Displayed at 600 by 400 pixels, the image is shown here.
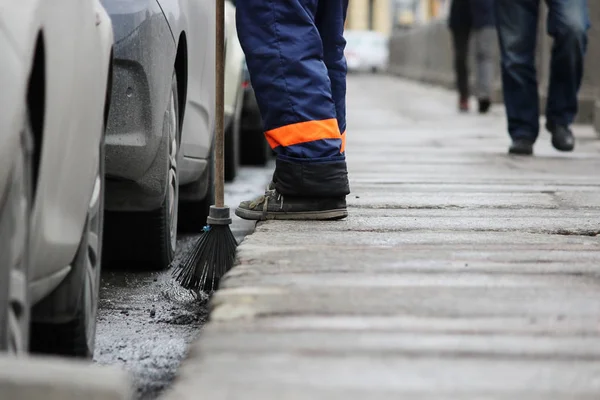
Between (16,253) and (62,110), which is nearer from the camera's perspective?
(16,253)

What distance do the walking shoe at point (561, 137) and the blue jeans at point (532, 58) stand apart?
69 mm

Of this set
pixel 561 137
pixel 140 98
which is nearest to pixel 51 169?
pixel 140 98

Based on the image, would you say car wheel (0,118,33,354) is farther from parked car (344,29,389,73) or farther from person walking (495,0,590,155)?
parked car (344,29,389,73)

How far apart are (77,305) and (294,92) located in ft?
4.84

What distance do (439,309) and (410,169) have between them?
13.1ft

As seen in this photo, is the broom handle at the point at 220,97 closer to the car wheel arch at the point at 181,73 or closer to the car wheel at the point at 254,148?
the car wheel arch at the point at 181,73

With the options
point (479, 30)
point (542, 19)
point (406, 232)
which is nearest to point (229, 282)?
point (406, 232)

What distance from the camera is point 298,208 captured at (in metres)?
4.23

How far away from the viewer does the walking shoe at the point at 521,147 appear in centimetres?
759

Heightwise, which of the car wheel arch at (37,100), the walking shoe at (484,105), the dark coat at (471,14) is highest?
the car wheel arch at (37,100)

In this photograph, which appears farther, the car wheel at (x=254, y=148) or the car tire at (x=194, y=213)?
the car wheel at (x=254, y=148)

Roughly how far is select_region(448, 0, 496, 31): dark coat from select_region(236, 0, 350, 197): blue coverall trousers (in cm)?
1015

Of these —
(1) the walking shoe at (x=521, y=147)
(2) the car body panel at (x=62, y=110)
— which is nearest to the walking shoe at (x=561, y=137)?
(1) the walking shoe at (x=521, y=147)

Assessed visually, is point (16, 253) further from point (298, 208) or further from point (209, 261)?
point (298, 208)
